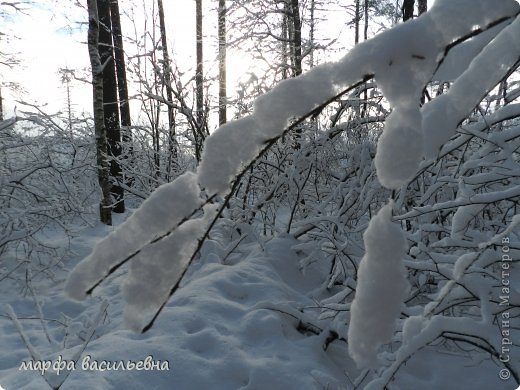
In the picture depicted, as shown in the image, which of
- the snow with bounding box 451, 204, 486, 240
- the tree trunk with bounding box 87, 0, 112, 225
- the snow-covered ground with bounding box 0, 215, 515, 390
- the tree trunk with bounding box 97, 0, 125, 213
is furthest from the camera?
the tree trunk with bounding box 97, 0, 125, 213

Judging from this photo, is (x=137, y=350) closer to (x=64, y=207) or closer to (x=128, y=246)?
(x=128, y=246)

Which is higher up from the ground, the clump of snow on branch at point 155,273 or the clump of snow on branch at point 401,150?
the clump of snow on branch at point 401,150

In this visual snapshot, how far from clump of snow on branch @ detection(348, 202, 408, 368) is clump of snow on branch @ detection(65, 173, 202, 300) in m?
0.27

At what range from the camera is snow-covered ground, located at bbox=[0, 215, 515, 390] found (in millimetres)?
2264

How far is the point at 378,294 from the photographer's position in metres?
0.56

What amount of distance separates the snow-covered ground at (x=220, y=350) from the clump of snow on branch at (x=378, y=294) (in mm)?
1448

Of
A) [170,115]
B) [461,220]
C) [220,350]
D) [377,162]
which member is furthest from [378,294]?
[170,115]

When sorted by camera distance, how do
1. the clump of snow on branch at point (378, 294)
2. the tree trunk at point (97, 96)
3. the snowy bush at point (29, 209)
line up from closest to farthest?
the clump of snow on branch at point (378, 294) < the snowy bush at point (29, 209) < the tree trunk at point (97, 96)

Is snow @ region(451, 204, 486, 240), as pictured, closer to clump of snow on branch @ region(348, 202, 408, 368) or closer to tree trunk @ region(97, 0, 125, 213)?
clump of snow on branch @ region(348, 202, 408, 368)

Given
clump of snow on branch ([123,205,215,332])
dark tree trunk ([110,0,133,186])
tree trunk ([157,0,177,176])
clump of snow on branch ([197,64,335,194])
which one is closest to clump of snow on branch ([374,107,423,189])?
clump of snow on branch ([197,64,335,194])

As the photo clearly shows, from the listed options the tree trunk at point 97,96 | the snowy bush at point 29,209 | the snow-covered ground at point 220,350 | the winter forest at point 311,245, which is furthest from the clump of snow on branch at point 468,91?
the tree trunk at point 97,96

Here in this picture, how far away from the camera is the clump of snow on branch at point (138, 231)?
0.56 m

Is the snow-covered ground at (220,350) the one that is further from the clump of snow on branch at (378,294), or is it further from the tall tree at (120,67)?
the tall tree at (120,67)

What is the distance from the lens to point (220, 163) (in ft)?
1.92
